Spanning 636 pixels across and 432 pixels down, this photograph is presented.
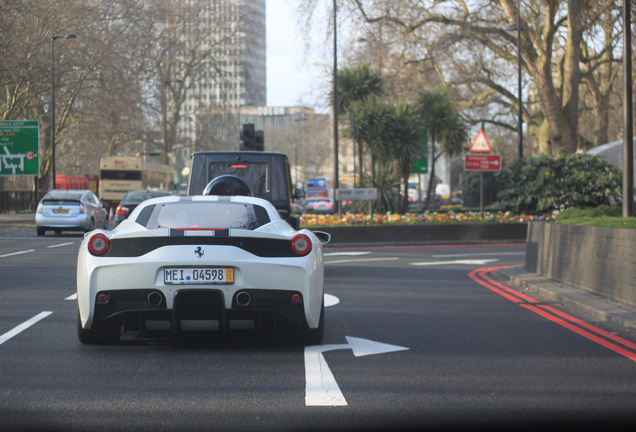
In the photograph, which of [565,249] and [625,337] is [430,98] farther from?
[625,337]

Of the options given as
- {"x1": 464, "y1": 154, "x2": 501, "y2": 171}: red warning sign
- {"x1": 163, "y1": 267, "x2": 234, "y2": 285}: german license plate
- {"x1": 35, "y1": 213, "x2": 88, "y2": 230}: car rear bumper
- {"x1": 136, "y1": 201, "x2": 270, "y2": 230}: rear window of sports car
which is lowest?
{"x1": 35, "y1": 213, "x2": 88, "y2": 230}: car rear bumper

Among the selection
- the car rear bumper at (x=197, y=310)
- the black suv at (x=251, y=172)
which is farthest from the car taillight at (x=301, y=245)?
the black suv at (x=251, y=172)

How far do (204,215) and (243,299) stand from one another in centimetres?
130

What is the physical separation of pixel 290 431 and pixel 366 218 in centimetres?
2255

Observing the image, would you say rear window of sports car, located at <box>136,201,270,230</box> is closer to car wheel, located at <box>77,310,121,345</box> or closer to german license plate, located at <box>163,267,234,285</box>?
german license plate, located at <box>163,267,234,285</box>

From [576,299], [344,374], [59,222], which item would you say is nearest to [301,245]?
[344,374]

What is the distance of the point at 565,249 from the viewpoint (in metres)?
13.4

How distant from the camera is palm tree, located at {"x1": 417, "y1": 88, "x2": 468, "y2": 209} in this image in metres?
37.0

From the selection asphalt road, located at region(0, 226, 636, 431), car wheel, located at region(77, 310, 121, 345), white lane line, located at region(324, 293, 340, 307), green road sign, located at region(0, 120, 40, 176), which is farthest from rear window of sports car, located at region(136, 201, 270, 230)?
green road sign, located at region(0, 120, 40, 176)

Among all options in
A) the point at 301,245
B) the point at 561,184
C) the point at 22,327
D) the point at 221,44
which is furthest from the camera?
the point at 221,44

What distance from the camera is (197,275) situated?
686 centimetres

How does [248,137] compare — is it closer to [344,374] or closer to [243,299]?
[243,299]

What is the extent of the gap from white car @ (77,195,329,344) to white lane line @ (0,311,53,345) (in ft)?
3.85

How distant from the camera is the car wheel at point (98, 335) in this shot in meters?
7.41
